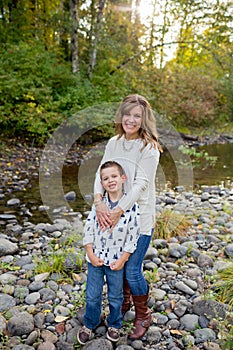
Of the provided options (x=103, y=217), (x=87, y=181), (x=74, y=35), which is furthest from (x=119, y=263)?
(x=74, y=35)

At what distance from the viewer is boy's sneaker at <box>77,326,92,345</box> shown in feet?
7.24

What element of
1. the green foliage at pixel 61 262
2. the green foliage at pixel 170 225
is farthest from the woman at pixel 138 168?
the green foliage at pixel 170 225

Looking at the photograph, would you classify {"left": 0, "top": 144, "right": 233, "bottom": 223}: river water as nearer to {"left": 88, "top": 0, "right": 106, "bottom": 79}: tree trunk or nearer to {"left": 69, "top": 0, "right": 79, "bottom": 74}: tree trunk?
{"left": 69, "top": 0, "right": 79, "bottom": 74}: tree trunk

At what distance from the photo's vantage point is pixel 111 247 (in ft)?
6.86

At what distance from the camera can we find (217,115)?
15.7m

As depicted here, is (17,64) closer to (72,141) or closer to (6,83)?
(6,83)

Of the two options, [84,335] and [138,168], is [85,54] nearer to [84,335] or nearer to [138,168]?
[138,168]

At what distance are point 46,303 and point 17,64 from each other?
305 inches

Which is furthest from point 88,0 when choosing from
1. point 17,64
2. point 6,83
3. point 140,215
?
point 140,215

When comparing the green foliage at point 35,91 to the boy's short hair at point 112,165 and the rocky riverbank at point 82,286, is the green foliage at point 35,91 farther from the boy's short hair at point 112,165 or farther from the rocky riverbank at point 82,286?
the boy's short hair at point 112,165

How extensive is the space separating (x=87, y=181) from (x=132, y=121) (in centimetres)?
475

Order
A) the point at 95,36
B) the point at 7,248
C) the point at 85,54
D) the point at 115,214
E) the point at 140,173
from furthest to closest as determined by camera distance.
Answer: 1. the point at 85,54
2. the point at 95,36
3. the point at 7,248
4. the point at 140,173
5. the point at 115,214

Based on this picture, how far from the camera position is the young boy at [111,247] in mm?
2082

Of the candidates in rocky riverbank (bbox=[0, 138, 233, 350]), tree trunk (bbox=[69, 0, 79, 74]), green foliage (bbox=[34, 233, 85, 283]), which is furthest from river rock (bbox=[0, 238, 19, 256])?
tree trunk (bbox=[69, 0, 79, 74])
